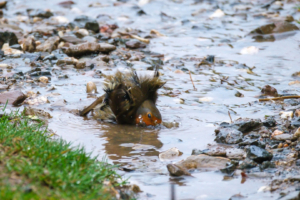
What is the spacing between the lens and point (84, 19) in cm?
1136

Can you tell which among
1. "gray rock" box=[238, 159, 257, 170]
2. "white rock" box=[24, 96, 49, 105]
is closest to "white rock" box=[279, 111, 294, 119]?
"gray rock" box=[238, 159, 257, 170]

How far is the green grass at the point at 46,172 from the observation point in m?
2.88

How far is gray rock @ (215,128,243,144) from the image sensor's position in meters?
4.78

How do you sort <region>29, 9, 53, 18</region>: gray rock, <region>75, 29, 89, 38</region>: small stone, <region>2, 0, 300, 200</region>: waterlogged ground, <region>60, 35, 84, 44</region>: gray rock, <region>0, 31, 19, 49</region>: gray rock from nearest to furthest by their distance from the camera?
<region>2, 0, 300, 200</region>: waterlogged ground
<region>0, 31, 19, 49</region>: gray rock
<region>60, 35, 84, 44</region>: gray rock
<region>75, 29, 89, 38</region>: small stone
<region>29, 9, 53, 18</region>: gray rock

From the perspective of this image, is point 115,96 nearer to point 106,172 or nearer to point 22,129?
point 22,129

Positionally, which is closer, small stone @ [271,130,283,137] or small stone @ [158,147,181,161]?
small stone @ [158,147,181,161]

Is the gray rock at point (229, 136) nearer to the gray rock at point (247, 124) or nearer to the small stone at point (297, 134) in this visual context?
the gray rock at point (247, 124)

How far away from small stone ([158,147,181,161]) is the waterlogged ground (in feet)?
0.23

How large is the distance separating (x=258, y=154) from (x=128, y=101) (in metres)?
2.13

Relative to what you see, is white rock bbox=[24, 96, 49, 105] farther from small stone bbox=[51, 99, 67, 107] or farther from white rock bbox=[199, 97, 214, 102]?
white rock bbox=[199, 97, 214, 102]

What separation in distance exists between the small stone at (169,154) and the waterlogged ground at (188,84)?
0.07 m

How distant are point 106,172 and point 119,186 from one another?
0.64 ft

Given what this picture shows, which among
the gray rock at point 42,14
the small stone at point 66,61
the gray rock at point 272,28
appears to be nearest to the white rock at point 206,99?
the small stone at point 66,61

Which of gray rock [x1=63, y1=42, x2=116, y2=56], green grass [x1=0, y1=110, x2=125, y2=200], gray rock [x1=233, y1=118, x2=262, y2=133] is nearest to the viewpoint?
green grass [x1=0, y1=110, x2=125, y2=200]
